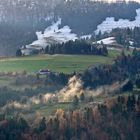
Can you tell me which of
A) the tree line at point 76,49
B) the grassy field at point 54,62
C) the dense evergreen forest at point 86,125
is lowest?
the dense evergreen forest at point 86,125

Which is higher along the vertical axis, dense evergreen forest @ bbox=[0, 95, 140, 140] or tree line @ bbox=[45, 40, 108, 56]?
tree line @ bbox=[45, 40, 108, 56]

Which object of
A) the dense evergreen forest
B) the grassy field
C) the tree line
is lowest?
the dense evergreen forest

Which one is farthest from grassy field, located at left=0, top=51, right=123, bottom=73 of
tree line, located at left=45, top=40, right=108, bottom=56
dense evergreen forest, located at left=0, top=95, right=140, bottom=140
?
dense evergreen forest, located at left=0, top=95, right=140, bottom=140

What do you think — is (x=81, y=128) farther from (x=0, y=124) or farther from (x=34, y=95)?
(x=34, y=95)

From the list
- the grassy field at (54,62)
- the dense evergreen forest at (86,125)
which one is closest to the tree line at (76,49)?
the grassy field at (54,62)

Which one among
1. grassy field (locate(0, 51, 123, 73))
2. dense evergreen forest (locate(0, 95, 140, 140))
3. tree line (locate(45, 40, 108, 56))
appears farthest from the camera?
tree line (locate(45, 40, 108, 56))

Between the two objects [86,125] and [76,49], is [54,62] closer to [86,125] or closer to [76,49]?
[76,49]

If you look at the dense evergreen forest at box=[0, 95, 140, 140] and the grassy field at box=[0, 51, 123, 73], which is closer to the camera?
the dense evergreen forest at box=[0, 95, 140, 140]

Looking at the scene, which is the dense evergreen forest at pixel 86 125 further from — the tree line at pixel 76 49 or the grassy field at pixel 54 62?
the tree line at pixel 76 49

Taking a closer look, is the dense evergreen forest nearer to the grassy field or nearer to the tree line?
the grassy field

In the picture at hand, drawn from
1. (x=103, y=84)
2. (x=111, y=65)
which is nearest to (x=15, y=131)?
(x=103, y=84)
